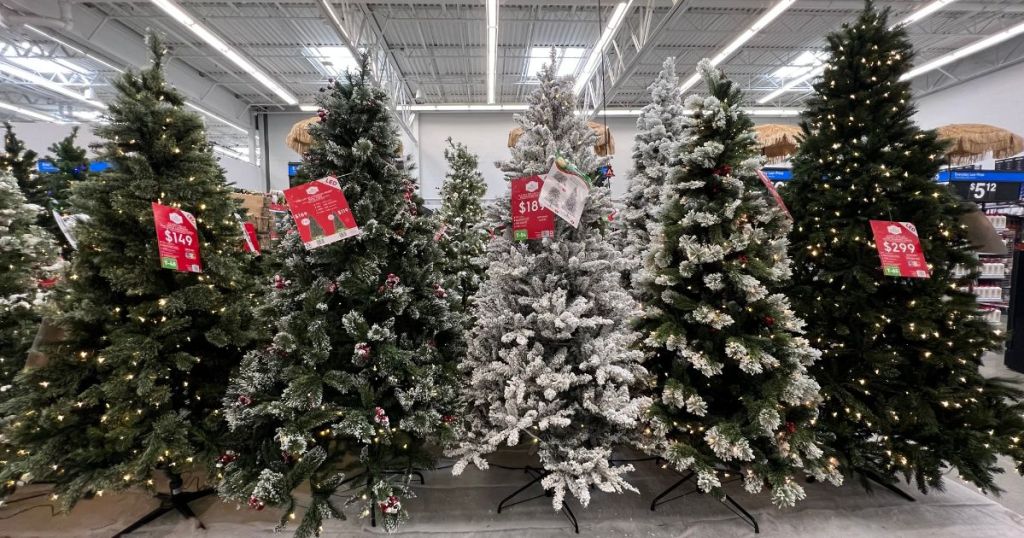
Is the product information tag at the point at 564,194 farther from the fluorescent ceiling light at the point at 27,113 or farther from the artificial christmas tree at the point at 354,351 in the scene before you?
the fluorescent ceiling light at the point at 27,113

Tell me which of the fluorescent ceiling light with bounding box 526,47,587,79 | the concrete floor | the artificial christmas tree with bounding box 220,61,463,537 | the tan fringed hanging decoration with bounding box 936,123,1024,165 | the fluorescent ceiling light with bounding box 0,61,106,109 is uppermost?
the fluorescent ceiling light with bounding box 526,47,587,79

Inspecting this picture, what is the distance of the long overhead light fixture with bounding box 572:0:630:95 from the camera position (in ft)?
22.2

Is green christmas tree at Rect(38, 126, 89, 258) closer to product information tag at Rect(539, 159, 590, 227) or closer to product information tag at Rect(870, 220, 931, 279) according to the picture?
product information tag at Rect(539, 159, 590, 227)

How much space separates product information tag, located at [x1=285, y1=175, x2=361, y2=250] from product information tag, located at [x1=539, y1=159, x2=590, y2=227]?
97 centimetres

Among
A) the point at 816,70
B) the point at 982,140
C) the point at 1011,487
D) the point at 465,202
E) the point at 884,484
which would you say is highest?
the point at 816,70

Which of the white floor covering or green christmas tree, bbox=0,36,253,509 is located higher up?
green christmas tree, bbox=0,36,253,509

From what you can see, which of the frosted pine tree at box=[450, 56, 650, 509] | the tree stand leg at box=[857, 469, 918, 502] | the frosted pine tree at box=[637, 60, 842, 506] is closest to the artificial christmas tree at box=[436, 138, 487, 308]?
the frosted pine tree at box=[450, 56, 650, 509]

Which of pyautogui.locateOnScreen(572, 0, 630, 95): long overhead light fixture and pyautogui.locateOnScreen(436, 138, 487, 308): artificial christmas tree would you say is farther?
pyautogui.locateOnScreen(572, 0, 630, 95): long overhead light fixture

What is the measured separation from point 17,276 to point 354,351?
2.18 metres

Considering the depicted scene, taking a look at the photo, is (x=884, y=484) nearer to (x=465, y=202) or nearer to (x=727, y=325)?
(x=727, y=325)

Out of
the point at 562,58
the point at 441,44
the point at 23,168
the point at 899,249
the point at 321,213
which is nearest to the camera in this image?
the point at 321,213

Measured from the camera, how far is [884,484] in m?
2.33

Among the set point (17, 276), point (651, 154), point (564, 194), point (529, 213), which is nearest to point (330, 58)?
point (17, 276)

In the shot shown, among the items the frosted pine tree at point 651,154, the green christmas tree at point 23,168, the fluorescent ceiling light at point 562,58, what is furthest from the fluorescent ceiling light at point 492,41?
the green christmas tree at point 23,168
